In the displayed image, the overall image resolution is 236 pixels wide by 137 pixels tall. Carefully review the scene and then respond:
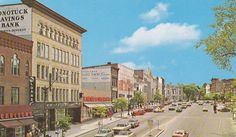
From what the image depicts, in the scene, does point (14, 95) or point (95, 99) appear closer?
point (14, 95)

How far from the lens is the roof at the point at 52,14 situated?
2211 inches

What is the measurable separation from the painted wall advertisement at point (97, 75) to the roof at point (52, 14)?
98.4 ft

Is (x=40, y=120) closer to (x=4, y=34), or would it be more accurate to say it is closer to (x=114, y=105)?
(x=4, y=34)

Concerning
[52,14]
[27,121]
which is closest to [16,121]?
[27,121]

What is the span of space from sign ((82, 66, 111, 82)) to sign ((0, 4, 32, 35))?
4855cm

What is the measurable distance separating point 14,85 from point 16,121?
13.5 feet

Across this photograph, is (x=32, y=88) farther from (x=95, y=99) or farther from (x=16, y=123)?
(x=95, y=99)

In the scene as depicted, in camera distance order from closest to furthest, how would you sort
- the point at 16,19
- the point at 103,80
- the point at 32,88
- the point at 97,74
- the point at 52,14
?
the point at 32,88 → the point at 16,19 → the point at 52,14 → the point at 103,80 → the point at 97,74

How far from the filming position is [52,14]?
62.1m

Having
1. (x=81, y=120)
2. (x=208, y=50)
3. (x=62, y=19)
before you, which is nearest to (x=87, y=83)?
(x=81, y=120)

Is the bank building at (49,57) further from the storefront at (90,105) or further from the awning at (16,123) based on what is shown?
the storefront at (90,105)

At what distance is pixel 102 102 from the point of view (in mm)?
94188

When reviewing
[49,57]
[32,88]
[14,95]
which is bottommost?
[14,95]

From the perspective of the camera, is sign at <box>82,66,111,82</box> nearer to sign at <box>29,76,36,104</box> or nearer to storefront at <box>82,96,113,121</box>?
storefront at <box>82,96,113,121</box>
